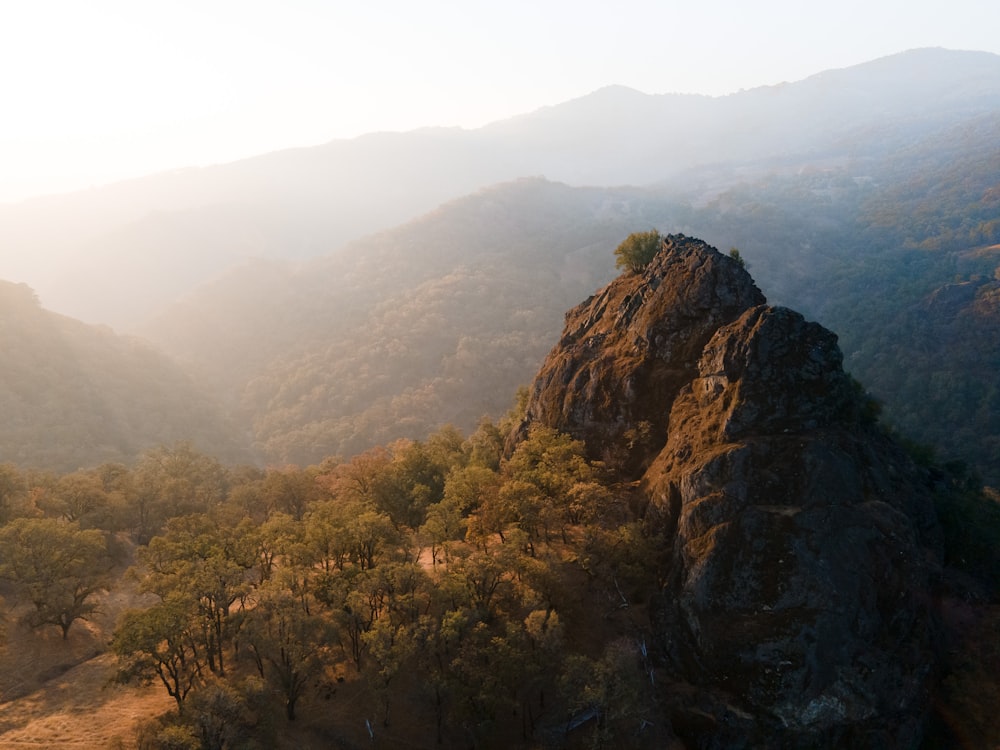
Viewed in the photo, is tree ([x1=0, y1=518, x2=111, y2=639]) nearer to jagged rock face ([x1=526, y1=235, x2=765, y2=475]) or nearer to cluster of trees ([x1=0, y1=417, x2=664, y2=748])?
cluster of trees ([x1=0, y1=417, x2=664, y2=748])

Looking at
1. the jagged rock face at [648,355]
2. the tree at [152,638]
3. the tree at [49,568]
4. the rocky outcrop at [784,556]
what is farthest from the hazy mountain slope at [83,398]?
the rocky outcrop at [784,556]

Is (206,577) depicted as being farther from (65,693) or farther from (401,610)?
(65,693)

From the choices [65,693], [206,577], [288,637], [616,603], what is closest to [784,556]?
[616,603]

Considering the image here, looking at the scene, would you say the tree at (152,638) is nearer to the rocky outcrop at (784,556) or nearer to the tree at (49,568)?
the tree at (49,568)

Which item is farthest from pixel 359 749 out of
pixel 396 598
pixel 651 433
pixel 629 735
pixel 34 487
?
pixel 34 487

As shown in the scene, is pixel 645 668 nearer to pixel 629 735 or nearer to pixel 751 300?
pixel 629 735

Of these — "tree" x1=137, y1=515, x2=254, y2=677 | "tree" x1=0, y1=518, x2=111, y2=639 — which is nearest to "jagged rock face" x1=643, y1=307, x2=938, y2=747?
"tree" x1=137, y1=515, x2=254, y2=677
